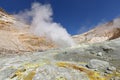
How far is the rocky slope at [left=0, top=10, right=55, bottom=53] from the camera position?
7806cm

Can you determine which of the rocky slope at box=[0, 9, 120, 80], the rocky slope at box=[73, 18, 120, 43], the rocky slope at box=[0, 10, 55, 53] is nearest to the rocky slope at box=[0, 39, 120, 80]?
the rocky slope at box=[0, 9, 120, 80]

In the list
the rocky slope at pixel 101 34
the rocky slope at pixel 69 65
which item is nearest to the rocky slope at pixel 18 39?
the rocky slope at pixel 101 34

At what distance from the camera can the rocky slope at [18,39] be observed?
256 feet

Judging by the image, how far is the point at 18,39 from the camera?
87438 mm

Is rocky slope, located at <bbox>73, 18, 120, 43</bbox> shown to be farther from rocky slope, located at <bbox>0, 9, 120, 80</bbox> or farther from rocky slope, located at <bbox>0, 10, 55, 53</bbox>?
rocky slope, located at <bbox>0, 9, 120, 80</bbox>

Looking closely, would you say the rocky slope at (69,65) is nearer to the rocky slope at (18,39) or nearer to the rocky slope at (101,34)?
the rocky slope at (18,39)

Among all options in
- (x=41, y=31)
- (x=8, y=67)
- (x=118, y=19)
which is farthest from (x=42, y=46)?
(x=8, y=67)

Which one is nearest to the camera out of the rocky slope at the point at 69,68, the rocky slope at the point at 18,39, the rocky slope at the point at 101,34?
the rocky slope at the point at 69,68

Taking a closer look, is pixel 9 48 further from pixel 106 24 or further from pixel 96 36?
pixel 106 24

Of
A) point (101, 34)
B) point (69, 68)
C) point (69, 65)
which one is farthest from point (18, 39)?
point (69, 68)

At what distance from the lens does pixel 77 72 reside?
2556 centimetres

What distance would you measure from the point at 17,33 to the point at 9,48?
1968 cm

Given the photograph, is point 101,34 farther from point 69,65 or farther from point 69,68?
point 69,68

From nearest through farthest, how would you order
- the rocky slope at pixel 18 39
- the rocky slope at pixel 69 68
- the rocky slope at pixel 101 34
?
the rocky slope at pixel 69 68 < the rocky slope at pixel 18 39 < the rocky slope at pixel 101 34
